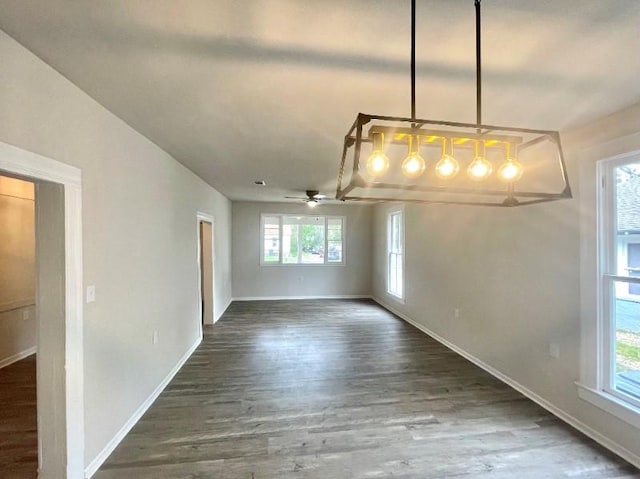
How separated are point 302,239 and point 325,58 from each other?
21.7 feet

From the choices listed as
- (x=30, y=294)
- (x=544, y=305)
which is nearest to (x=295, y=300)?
(x=30, y=294)

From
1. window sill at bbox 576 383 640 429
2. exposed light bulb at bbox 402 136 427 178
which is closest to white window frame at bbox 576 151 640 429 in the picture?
window sill at bbox 576 383 640 429

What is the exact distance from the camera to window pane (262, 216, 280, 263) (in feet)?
26.2

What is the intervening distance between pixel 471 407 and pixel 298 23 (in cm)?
324

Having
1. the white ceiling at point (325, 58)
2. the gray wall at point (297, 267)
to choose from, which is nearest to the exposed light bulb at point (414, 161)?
the white ceiling at point (325, 58)

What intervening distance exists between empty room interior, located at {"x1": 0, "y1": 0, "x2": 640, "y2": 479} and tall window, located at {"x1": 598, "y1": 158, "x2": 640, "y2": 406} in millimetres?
15

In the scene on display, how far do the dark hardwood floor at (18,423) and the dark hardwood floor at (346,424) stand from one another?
0.55 m

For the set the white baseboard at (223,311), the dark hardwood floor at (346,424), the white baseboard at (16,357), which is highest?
the white baseboard at (16,357)

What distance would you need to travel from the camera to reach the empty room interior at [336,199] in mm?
1365

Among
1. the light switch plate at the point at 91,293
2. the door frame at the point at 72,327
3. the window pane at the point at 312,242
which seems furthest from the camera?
the window pane at the point at 312,242

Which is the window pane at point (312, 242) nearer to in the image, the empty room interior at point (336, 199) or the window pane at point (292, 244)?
the window pane at point (292, 244)

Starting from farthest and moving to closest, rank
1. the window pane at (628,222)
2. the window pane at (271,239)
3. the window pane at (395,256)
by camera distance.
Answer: the window pane at (271,239) < the window pane at (395,256) < the window pane at (628,222)

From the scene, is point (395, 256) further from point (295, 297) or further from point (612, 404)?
point (612, 404)

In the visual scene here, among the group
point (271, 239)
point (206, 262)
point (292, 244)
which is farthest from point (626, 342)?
point (271, 239)
